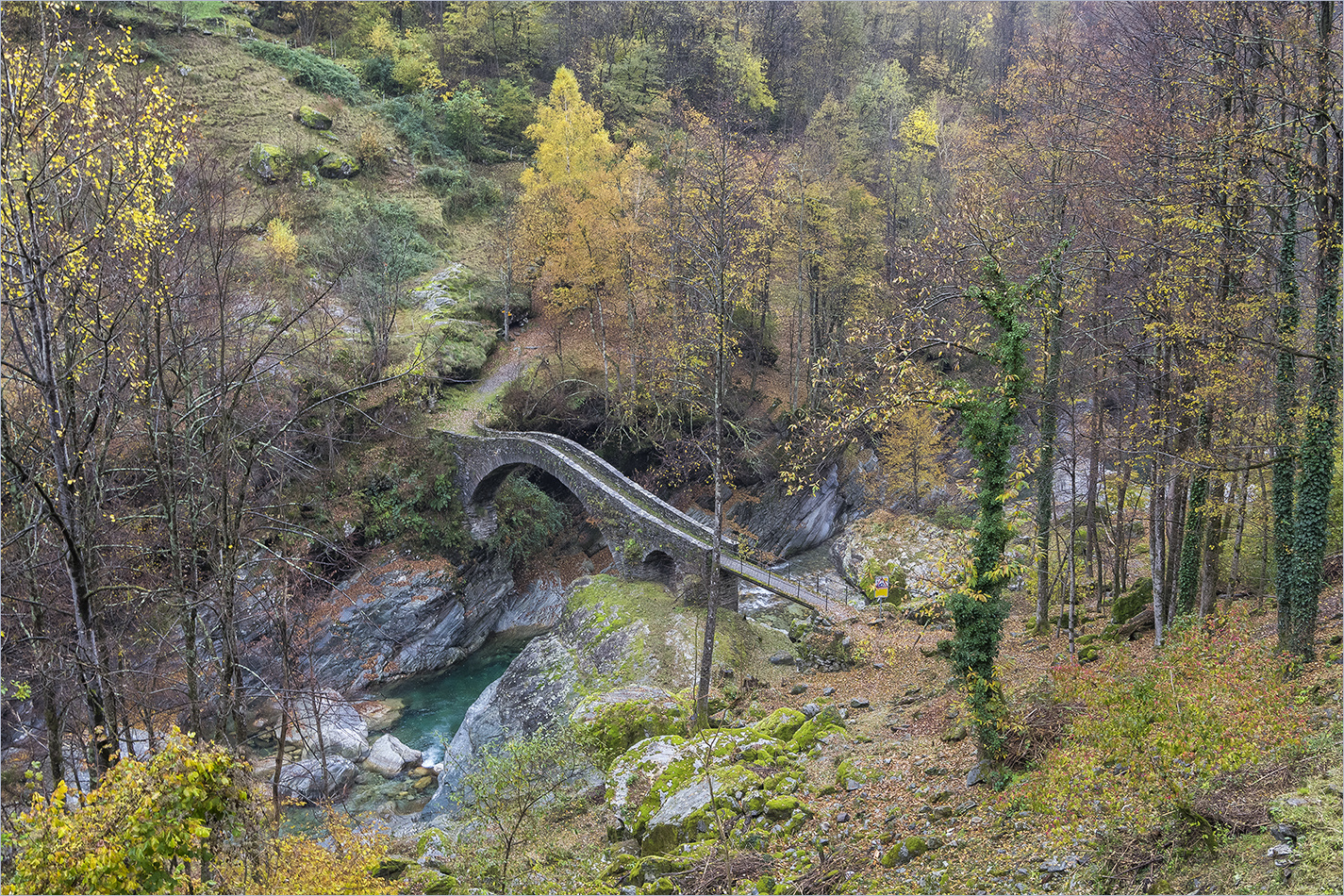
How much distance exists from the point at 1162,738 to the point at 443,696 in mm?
18565

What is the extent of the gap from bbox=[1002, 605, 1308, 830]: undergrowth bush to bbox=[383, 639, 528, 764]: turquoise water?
14.3 metres

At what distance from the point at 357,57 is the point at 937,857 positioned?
4574 cm

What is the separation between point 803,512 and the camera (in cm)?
2770

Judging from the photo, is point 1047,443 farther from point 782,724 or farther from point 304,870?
point 304,870

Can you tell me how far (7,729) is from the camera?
16.1 metres

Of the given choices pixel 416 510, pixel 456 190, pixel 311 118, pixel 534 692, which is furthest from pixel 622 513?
pixel 311 118

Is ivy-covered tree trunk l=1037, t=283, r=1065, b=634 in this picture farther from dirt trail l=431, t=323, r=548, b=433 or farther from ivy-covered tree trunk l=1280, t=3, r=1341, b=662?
dirt trail l=431, t=323, r=548, b=433

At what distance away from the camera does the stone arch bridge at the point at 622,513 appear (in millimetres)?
18094

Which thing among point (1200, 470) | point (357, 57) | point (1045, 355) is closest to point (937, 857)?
point (1200, 470)

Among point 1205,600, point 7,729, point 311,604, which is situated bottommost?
point 7,729

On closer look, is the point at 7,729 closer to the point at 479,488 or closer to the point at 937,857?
the point at 479,488

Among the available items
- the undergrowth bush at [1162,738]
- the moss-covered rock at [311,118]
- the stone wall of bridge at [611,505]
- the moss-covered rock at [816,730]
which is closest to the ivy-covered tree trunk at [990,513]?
the undergrowth bush at [1162,738]

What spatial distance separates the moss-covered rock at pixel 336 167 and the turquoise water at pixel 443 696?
22.5m

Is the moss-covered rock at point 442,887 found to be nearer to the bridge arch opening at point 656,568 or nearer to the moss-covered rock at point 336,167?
the bridge arch opening at point 656,568
